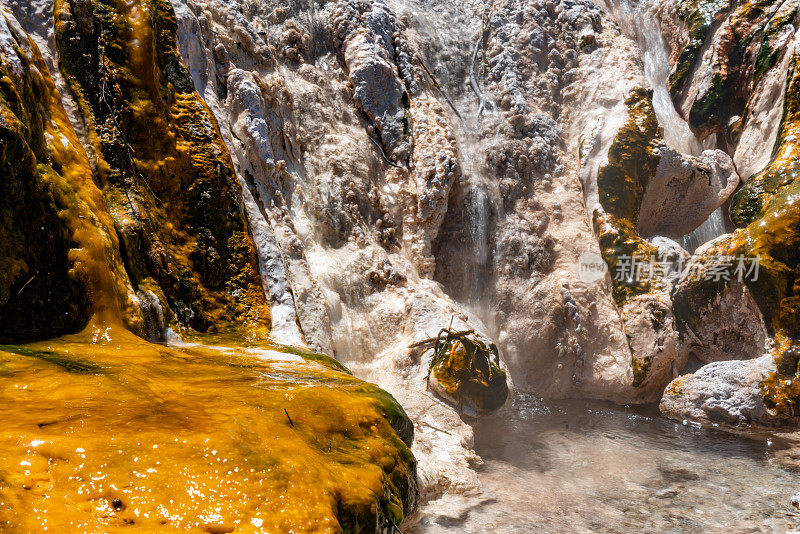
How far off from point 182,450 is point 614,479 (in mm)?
4437

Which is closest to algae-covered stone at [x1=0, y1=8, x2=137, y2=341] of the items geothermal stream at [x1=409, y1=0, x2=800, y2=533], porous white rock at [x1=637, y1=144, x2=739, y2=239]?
geothermal stream at [x1=409, y1=0, x2=800, y2=533]

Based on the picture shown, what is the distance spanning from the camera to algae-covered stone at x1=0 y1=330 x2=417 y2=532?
1.53 metres

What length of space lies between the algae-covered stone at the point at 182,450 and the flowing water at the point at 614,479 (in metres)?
1.43

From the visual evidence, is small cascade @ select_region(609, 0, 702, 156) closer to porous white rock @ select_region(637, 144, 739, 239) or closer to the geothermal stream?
porous white rock @ select_region(637, 144, 739, 239)

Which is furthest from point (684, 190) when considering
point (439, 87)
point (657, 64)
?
point (439, 87)

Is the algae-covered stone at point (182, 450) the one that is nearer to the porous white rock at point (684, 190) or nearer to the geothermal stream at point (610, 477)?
the geothermal stream at point (610, 477)

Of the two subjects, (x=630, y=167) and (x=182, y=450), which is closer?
(x=182, y=450)

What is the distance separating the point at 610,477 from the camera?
197 inches

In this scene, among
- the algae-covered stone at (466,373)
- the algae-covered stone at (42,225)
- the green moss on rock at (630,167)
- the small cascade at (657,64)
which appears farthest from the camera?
the small cascade at (657,64)

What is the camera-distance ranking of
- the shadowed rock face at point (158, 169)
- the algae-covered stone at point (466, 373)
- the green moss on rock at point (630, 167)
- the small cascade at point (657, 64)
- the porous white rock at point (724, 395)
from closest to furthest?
the shadowed rock face at point (158, 169)
the algae-covered stone at point (466, 373)
the porous white rock at point (724, 395)
the green moss on rock at point (630, 167)
the small cascade at point (657, 64)

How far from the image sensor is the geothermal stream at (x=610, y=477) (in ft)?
12.7

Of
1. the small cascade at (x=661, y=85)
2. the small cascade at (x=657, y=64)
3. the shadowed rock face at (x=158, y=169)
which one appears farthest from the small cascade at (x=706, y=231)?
the shadowed rock face at (x=158, y=169)

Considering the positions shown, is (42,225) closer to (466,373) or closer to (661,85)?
(466,373)

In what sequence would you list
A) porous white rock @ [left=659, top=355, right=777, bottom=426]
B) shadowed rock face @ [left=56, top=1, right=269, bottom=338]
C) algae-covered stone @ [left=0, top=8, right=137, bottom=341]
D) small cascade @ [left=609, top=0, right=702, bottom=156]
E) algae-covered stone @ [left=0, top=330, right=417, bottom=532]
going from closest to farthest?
algae-covered stone @ [left=0, top=330, right=417, bottom=532]
algae-covered stone @ [left=0, top=8, right=137, bottom=341]
shadowed rock face @ [left=56, top=1, right=269, bottom=338]
porous white rock @ [left=659, top=355, right=777, bottom=426]
small cascade @ [left=609, top=0, right=702, bottom=156]
